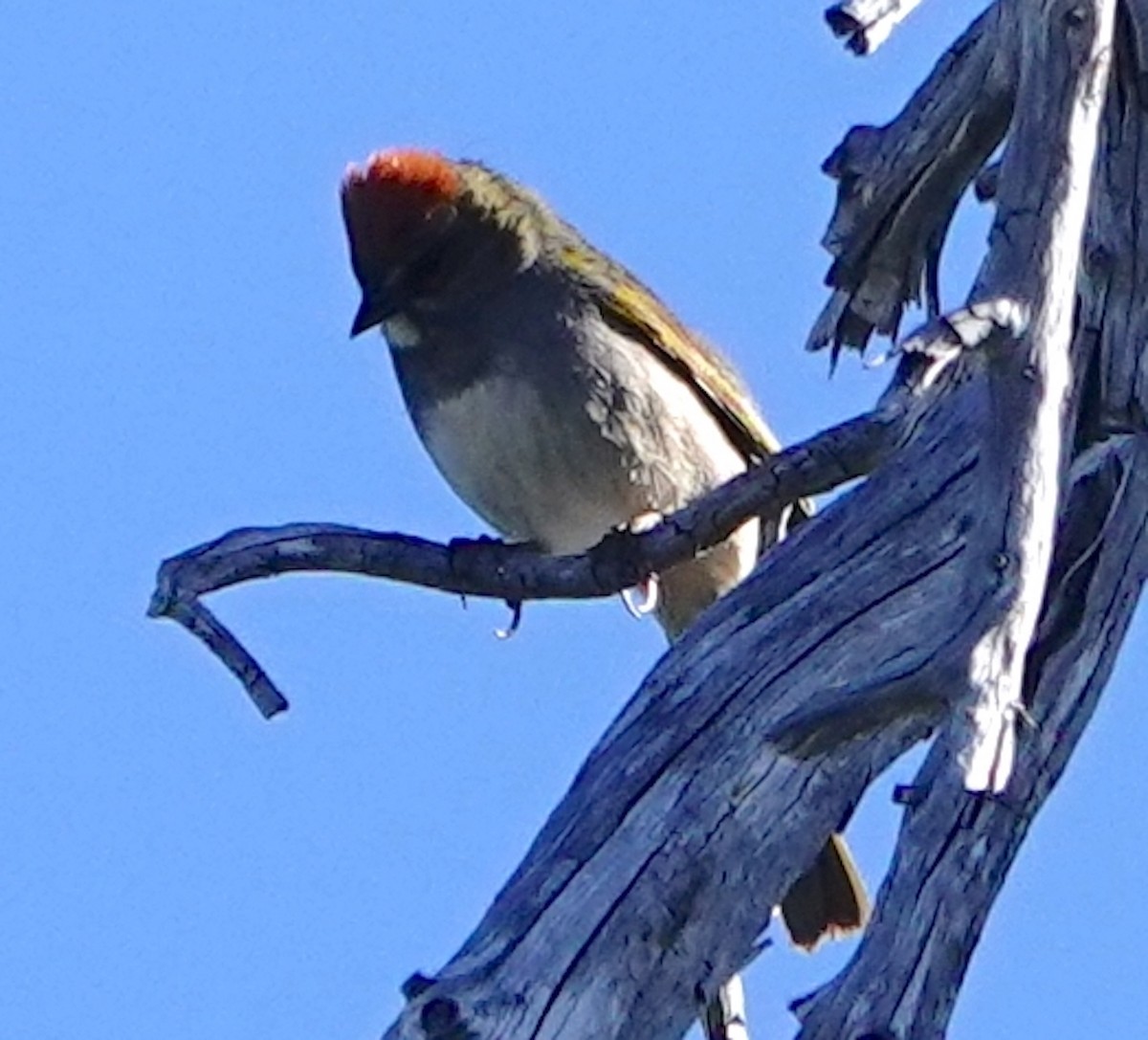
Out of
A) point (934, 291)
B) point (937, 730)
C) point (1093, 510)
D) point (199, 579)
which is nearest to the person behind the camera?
point (937, 730)

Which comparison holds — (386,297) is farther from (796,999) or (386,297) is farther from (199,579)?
(796,999)

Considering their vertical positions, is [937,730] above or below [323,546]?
below

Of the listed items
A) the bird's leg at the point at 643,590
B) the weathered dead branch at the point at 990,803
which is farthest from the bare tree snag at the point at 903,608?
the bird's leg at the point at 643,590

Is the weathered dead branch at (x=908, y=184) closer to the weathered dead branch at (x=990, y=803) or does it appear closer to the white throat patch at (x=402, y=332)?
the weathered dead branch at (x=990, y=803)

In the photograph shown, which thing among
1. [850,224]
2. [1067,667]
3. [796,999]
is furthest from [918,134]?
[796,999]

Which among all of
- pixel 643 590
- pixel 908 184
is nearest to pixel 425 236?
pixel 643 590

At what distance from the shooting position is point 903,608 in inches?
175

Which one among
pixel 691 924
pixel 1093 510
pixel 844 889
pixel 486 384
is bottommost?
pixel 691 924

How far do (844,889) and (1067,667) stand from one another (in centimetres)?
230

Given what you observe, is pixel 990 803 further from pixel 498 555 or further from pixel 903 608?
pixel 498 555

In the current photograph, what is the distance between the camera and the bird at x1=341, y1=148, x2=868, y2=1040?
703cm

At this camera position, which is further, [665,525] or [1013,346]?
[665,525]

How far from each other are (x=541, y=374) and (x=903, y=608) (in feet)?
8.92

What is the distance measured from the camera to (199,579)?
16.6 feet
